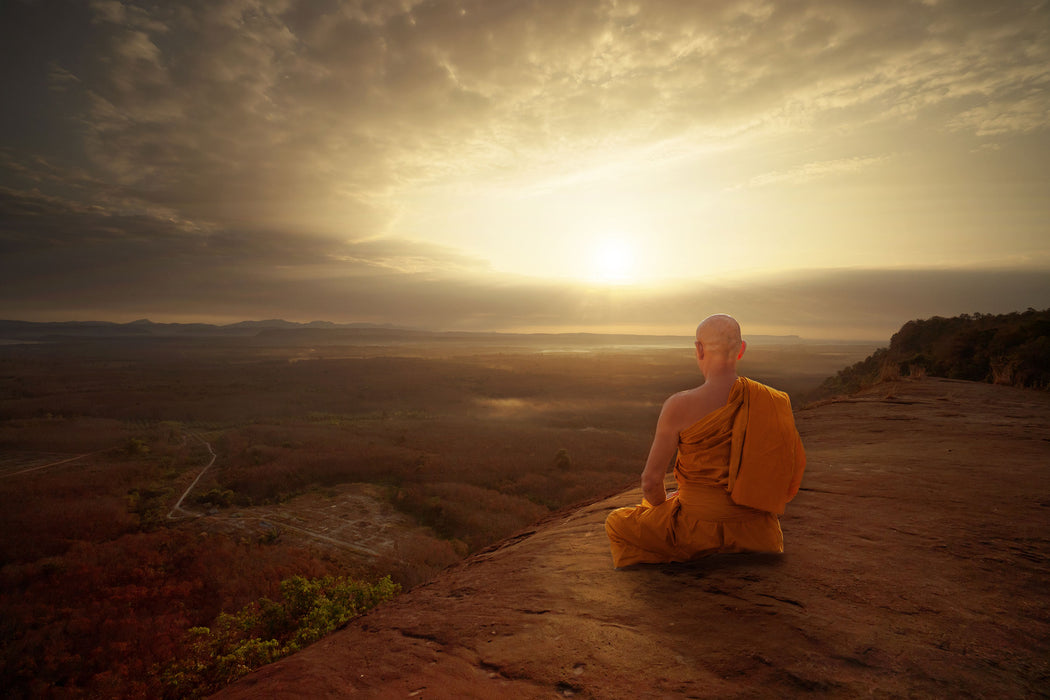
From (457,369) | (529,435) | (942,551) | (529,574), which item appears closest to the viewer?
(942,551)

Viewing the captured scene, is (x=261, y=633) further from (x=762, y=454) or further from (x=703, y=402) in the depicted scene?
(x=762, y=454)

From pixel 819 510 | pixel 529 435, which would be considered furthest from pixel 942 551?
pixel 529 435

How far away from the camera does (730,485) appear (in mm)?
3238

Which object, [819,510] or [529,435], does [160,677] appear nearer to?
[819,510]

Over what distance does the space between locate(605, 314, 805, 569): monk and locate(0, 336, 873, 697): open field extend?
5393mm

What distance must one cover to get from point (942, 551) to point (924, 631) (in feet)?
4.94

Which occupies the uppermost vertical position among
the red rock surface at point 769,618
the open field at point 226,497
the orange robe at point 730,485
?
the orange robe at point 730,485

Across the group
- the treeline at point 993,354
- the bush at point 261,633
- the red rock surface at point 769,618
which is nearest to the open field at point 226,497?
the bush at point 261,633

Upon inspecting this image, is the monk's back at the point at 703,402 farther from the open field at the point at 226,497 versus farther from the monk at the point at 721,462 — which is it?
the open field at the point at 226,497

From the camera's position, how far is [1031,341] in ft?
43.0

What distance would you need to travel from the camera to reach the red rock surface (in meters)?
2.15

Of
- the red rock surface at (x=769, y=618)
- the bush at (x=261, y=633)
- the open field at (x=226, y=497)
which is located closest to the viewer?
the red rock surface at (x=769, y=618)

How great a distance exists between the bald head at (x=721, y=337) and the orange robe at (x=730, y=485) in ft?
0.95

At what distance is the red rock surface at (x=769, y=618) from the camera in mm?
2146
